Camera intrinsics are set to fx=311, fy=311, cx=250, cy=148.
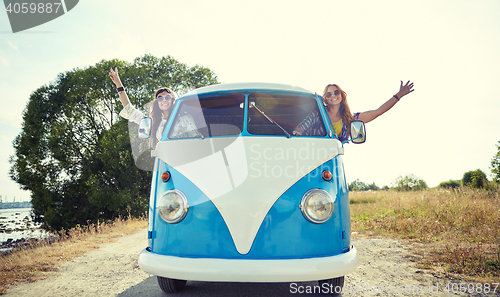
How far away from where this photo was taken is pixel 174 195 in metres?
2.85

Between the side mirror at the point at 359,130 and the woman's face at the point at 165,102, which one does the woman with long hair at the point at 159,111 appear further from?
the side mirror at the point at 359,130

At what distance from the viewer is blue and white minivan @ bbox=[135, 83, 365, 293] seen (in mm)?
2630

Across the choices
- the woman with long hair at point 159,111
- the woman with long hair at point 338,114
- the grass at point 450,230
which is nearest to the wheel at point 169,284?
the woman with long hair at point 159,111

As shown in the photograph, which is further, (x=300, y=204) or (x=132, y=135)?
(x=132, y=135)

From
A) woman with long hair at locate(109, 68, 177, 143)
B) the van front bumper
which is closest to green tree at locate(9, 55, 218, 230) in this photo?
woman with long hair at locate(109, 68, 177, 143)

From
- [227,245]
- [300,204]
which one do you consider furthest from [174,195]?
[300,204]

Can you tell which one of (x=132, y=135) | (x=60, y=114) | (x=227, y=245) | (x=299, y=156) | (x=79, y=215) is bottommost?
(x=79, y=215)

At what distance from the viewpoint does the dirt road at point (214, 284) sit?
3.55 metres

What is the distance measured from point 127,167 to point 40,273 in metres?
16.0

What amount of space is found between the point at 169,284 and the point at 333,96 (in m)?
3.28

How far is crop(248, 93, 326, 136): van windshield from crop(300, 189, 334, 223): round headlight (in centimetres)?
84

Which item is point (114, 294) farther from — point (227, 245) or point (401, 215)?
point (401, 215)

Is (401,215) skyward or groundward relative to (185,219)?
groundward

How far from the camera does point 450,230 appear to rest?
22.8 feet
